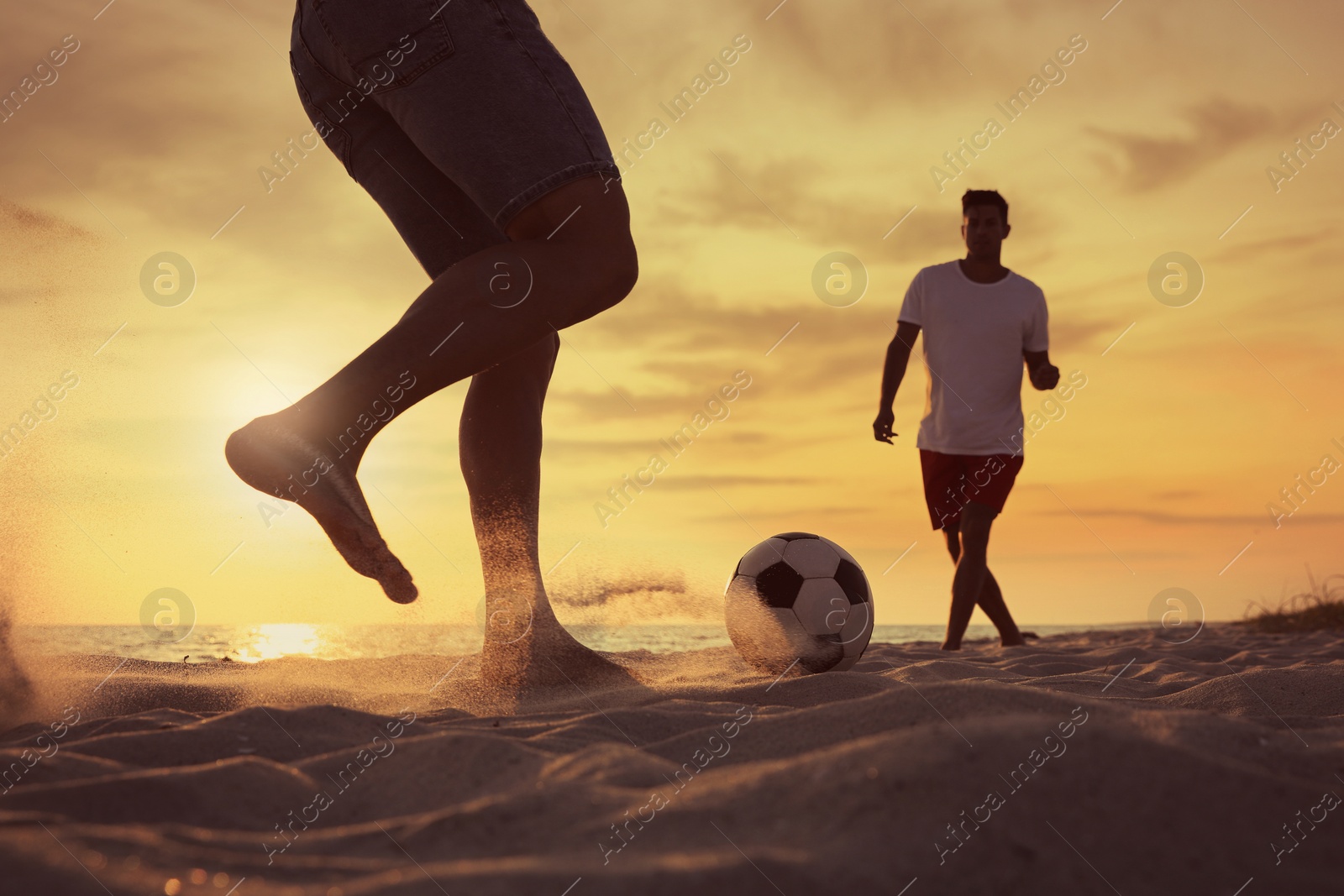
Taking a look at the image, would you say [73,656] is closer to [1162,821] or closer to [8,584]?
[8,584]

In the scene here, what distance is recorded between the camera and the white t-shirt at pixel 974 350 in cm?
456

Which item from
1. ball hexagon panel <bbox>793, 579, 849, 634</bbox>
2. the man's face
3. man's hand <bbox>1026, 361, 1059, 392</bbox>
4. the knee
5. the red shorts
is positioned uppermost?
the man's face

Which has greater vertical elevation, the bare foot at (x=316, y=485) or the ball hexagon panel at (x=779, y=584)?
the bare foot at (x=316, y=485)

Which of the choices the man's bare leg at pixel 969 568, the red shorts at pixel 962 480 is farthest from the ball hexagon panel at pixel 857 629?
the red shorts at pixel 962 480

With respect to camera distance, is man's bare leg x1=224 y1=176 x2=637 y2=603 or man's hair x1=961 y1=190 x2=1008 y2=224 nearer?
man's bare leg x1=224 y1=176 x2=637 y2=603

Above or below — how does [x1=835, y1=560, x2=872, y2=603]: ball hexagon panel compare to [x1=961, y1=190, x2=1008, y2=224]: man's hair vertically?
below

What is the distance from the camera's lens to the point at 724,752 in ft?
4.92

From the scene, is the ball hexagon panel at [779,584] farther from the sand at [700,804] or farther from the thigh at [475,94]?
the thigh at [475,94]

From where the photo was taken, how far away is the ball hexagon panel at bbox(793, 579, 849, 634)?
2910 mm

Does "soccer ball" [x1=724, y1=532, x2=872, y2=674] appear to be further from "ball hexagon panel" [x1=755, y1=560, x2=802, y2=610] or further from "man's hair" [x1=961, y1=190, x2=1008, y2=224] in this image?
"man's hair" [x1=961, y1=190, x2=1008, y2=224]

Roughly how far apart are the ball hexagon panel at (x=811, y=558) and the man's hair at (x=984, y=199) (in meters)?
2.47

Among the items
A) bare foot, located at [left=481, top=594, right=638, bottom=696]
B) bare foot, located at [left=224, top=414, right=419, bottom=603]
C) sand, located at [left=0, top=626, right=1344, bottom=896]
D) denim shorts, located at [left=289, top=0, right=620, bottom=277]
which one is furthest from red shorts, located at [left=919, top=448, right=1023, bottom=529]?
bare foot, located at [left=224, top=414, right=419, bottom=603]

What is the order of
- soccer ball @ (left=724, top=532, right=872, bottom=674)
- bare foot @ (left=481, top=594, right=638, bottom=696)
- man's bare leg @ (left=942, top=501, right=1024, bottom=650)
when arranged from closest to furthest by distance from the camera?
bare foot @ (left=481, top=594, right=638, bottom=696)
soccer ball @ (left=724, top=532, right=872, bottom=674)
man's bare leg @ (left=942, top=501, right=1024, bottom=650)

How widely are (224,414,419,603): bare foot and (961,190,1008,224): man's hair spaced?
3963 mm
